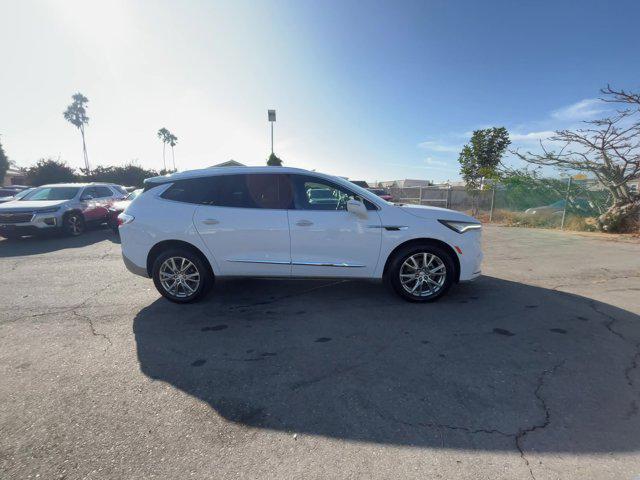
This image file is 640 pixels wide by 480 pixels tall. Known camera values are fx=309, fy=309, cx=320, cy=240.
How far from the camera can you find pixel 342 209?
409cm

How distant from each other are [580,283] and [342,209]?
4.35 metres

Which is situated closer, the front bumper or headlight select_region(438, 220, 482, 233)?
headlight select_region(438, 220, 482, 233)

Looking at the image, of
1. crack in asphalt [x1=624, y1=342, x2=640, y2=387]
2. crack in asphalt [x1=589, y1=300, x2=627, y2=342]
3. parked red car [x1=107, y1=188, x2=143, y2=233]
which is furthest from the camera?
parked red car [x1=107, y1=188, x2=143, y2=233]

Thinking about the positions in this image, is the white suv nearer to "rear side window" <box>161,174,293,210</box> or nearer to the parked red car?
"rear side window" <box>161,174,293,210</box>

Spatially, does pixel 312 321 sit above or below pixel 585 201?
below

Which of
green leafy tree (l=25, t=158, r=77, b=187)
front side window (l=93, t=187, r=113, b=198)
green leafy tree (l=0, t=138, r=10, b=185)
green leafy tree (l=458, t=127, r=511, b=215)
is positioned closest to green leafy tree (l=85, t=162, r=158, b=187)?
green leafy tree (l=25, t=158, r=77, b=187)

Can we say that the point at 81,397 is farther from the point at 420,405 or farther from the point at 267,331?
the point at 420,405

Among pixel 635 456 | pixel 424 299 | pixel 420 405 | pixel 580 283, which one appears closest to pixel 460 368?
pixel 420 405

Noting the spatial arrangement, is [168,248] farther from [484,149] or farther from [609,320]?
[484,149]

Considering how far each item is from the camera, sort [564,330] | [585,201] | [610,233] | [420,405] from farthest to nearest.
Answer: [585,201] → [610,233] → [564,330] → [420,405]

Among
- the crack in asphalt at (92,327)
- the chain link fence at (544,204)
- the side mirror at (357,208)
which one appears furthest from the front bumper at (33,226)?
the chain link fence at (544,204)

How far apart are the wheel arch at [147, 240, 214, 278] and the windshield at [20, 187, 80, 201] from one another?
8402 mm

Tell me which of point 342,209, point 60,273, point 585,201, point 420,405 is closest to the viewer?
point 420,405

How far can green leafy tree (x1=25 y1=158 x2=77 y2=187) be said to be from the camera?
2752 centimetres
